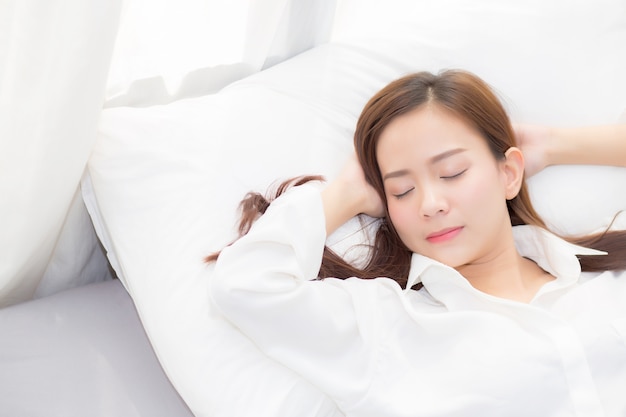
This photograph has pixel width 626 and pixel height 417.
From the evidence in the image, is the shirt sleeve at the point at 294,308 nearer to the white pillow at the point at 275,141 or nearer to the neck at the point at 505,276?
the white pillow at the point at 275,141

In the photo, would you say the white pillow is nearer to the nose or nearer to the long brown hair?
the long brown hair

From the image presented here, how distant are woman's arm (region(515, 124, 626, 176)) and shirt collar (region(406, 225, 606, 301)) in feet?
0.45

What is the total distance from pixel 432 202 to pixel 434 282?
0.54ft

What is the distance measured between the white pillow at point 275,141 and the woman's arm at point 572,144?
0.03 m

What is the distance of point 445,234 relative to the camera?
1.38m

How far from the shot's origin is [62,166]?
1.36 m

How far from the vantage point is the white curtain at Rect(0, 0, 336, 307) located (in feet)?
4.03

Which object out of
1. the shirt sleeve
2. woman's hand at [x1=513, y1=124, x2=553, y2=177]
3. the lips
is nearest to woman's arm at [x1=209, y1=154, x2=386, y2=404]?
the shirt sleeve

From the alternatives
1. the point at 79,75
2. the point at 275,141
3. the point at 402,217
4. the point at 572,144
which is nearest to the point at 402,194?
the point at 402,217

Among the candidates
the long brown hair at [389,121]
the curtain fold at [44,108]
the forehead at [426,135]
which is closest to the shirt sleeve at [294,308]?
the long brown hair at [389,121]

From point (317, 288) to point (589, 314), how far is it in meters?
0.48

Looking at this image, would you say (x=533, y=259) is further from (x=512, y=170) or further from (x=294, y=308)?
(x=294, y=308)

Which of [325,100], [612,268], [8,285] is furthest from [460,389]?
[8,285]

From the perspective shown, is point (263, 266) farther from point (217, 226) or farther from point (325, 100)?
point (325, 100)
